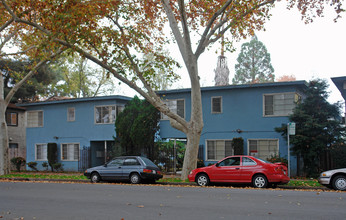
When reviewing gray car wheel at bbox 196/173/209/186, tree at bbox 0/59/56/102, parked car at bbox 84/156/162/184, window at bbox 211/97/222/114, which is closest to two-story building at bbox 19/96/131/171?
window at bbox 211/97/222/114

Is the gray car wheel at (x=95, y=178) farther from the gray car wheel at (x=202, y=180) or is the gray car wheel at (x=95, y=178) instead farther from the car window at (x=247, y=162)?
the car window at (x=247, y=162)

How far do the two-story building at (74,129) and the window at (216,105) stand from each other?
7.13m

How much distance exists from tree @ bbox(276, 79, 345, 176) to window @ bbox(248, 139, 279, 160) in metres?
1.93

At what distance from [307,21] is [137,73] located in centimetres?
845

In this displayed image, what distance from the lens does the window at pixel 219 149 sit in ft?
85.3

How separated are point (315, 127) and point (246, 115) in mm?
4975

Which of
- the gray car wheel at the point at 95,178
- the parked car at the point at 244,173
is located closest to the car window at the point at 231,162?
the parked car at the point at 244,173

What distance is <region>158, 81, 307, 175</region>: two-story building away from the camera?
2442cm

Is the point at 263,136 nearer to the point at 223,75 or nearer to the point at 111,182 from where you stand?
the point at 111,182

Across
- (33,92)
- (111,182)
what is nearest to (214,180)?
(111,182)

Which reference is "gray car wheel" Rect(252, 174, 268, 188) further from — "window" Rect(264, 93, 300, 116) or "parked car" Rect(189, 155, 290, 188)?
"window" Rect(264, 93, 300, 116)

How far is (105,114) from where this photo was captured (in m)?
31.1

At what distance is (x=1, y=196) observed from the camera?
560 inches

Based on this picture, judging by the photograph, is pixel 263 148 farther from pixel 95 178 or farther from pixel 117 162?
pixel 95 178
